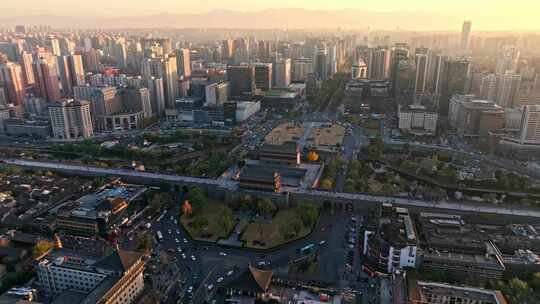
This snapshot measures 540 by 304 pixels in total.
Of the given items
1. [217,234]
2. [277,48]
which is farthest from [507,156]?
[277,48]

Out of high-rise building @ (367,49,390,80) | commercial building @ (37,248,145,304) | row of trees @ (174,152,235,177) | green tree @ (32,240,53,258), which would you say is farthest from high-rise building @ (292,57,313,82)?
commercial building @ (37,248,145,304)

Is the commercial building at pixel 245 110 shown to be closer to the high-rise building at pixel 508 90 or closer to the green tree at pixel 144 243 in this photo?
the green tree at pixel 144 243

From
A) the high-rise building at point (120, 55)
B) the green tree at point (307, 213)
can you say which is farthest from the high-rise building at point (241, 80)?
the green tree at point (307, 213)

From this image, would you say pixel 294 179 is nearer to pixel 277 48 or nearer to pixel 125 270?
pixel 125 270

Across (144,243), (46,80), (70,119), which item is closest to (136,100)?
(70,119)

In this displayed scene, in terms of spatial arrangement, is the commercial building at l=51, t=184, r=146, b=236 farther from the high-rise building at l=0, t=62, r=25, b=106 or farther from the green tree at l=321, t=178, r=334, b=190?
the high-rise building at l=0, t=62, r=25, b=106

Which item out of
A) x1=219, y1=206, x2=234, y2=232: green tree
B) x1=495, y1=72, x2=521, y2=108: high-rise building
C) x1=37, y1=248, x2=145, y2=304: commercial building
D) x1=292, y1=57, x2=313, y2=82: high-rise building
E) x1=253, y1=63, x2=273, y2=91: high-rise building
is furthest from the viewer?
x1=292, y1=57, x2=313, y2=82: high-rise building

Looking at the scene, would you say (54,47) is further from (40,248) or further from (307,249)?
(307,249)
